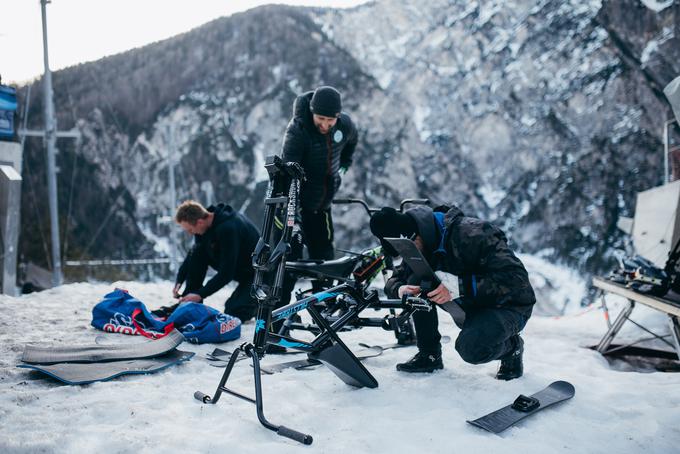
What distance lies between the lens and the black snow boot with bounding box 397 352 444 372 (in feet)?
11.1

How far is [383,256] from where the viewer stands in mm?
3801

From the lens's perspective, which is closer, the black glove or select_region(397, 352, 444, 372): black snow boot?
the black glove

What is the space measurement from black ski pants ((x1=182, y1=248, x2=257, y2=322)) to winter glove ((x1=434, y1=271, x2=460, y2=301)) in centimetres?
242

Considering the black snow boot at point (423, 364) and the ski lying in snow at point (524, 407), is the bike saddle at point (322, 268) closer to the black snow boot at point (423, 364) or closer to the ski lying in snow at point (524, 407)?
the black snow boot at point (423, 364)

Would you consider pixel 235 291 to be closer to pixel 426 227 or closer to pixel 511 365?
pixel 426 227

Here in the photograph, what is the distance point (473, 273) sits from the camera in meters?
3.11

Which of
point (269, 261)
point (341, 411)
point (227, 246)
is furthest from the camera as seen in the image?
point (227, 246)

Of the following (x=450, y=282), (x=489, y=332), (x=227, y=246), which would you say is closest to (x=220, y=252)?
(x=227, y=246)

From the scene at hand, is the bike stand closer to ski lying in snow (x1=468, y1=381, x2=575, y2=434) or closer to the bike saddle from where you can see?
ski lying in snow (x1=468, y1=381, x2=575, y2=434)

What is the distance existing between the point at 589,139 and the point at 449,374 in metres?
31.0

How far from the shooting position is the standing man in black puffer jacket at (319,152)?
3994 millimetres

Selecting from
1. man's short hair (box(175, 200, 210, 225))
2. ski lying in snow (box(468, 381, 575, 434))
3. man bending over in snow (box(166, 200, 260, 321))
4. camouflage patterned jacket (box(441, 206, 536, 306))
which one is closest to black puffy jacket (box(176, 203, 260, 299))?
man bending over in snow (box(166, 200, 260, 321))

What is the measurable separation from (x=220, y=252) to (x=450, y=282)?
2575 millimetres

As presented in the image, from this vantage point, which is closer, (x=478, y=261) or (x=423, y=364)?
(x=478, y=261)
